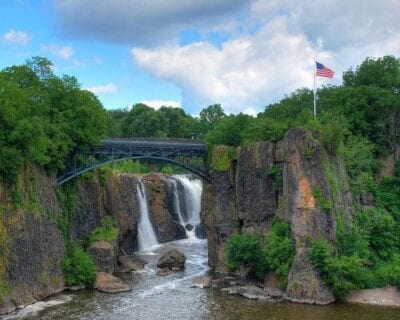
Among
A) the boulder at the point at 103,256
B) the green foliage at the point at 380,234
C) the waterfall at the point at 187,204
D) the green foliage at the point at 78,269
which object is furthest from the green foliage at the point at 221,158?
the waterfall at the point at 187,204

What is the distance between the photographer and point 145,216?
193ft

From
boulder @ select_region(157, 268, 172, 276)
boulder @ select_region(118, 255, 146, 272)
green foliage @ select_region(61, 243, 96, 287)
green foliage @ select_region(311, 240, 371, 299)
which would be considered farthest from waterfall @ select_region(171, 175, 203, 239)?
green foliage @ select_region(311, 240, 371, 299)

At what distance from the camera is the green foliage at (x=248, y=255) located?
125 feet

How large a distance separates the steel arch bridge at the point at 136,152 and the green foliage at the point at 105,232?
496cm

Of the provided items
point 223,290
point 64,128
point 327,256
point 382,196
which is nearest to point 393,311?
point 327,256

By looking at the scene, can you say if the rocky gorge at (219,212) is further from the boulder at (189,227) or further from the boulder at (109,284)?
the boulder at (189,227)

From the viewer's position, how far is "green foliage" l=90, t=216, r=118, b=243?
4372 centimetres

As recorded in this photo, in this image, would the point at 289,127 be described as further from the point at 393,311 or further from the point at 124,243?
the point at 124,243

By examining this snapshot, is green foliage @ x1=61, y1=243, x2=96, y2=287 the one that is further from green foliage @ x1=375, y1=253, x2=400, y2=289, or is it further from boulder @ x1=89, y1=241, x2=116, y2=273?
green foliage @ x1=375, y1=253, x2=400, y2=289

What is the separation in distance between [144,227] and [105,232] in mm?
13167

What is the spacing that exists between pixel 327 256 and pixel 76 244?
58.6 feet

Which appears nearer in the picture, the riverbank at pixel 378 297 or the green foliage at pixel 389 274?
the riverbank at pixel 378 297

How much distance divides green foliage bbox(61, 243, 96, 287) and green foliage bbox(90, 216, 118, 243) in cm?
427

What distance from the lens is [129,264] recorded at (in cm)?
4481
